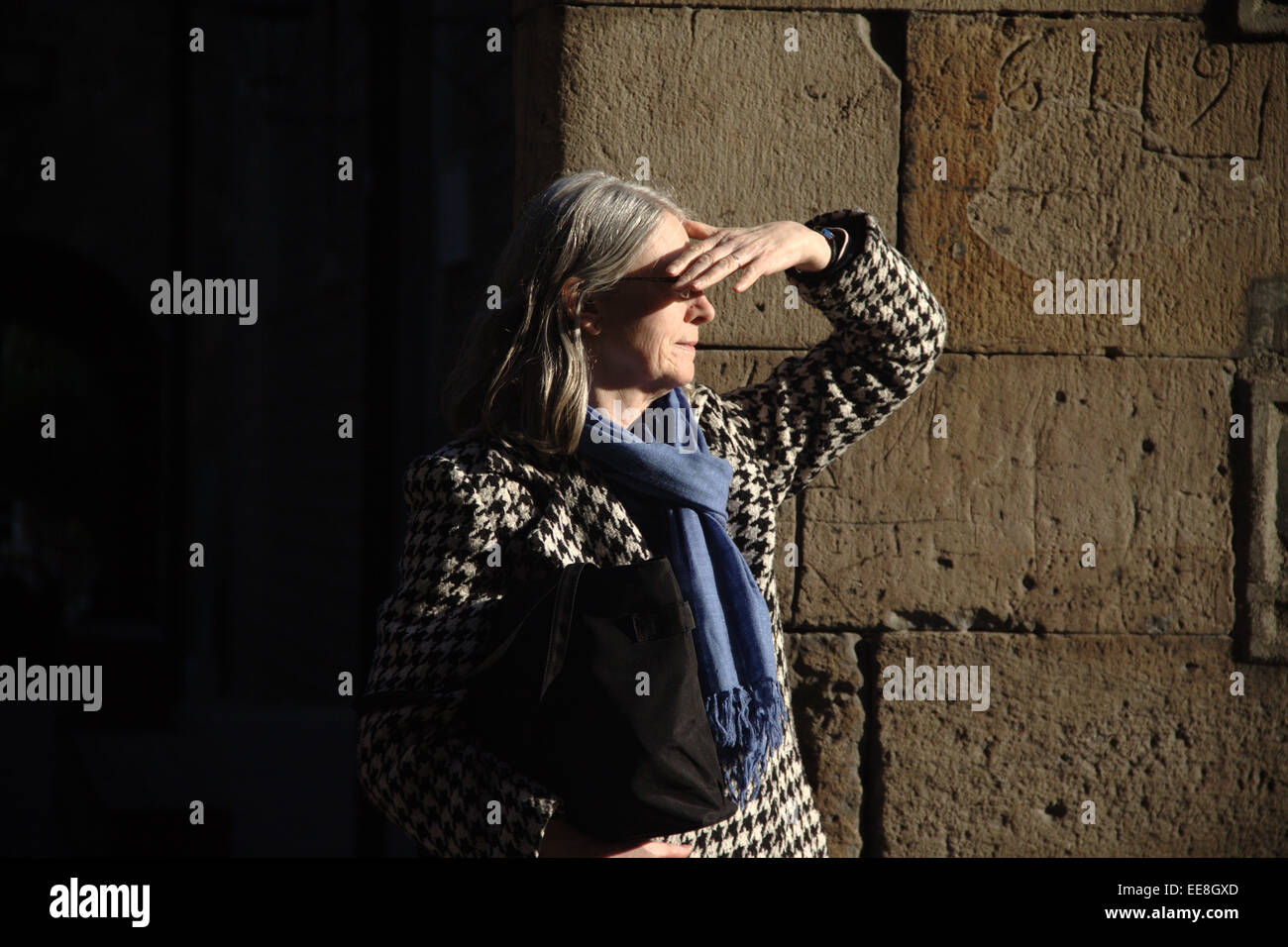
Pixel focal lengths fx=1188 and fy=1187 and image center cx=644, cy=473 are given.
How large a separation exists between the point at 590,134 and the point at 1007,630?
1.57 m

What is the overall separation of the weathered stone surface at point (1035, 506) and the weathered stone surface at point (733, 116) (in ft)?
1.41

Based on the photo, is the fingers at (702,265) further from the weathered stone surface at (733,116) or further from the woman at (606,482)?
the weathered stone surface at (733,116)

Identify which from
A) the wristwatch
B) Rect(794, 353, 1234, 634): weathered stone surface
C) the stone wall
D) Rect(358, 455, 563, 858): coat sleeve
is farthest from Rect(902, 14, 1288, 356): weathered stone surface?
Rect(358, 455, 563, 858): coat sleeve

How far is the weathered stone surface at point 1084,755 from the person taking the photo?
2877 millimetres

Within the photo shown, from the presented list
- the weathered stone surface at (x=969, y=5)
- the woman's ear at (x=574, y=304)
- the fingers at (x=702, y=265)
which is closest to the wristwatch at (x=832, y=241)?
the fingers at (x=702, y=265)

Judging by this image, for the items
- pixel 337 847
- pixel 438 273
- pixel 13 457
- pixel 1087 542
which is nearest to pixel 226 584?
pixel 337 847

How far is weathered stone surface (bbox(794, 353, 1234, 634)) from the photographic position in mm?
2906

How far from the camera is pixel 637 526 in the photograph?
6.16 ft

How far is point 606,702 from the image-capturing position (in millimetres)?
1532

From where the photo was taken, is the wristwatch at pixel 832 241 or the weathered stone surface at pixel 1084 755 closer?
the wristwatch at pixel 832 241

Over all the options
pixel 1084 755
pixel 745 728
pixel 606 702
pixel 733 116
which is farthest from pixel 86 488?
pixel 606 702

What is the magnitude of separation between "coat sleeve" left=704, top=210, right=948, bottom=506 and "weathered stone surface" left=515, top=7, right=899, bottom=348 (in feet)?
2.33

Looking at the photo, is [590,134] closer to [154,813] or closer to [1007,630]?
[1007,630]

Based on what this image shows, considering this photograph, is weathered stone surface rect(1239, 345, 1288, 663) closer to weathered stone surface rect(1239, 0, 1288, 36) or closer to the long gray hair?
weathered stone surface rect(1239, 0, 1288, 36)
